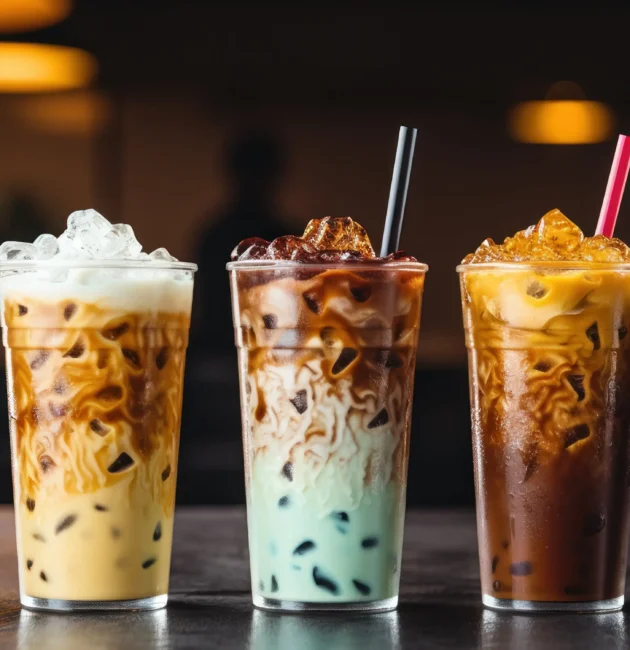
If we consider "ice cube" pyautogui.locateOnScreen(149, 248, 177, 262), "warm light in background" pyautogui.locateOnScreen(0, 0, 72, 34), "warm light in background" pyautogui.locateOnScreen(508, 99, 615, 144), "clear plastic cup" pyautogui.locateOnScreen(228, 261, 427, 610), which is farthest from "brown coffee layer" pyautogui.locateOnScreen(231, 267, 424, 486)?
"warm light in background" pyautogui.locateOnScreen(0, 0, 72, 34)

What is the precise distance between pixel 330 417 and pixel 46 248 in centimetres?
39

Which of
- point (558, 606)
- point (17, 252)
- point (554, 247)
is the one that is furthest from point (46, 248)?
point (558, 606)

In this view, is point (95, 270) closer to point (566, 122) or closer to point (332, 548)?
point (332, 548)

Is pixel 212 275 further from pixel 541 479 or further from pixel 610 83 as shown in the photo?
pixel 541 479

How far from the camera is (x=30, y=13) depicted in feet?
10.8

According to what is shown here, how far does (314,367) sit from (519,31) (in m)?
2.21

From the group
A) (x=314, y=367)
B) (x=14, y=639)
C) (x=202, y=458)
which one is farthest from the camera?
(x=202, y=458)

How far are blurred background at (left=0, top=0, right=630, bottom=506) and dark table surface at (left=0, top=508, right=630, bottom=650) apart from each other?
1742 millimetres

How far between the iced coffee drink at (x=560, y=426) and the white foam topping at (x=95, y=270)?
36cm

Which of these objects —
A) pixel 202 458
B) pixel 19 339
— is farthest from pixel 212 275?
pixel 19 339

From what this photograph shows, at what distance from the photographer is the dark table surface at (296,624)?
1.17 metres

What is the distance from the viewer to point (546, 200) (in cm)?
326

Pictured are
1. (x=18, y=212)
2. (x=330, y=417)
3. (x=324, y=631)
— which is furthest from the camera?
(x=18, y=212)

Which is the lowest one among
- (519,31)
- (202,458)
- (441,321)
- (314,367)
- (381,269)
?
(202,458)
